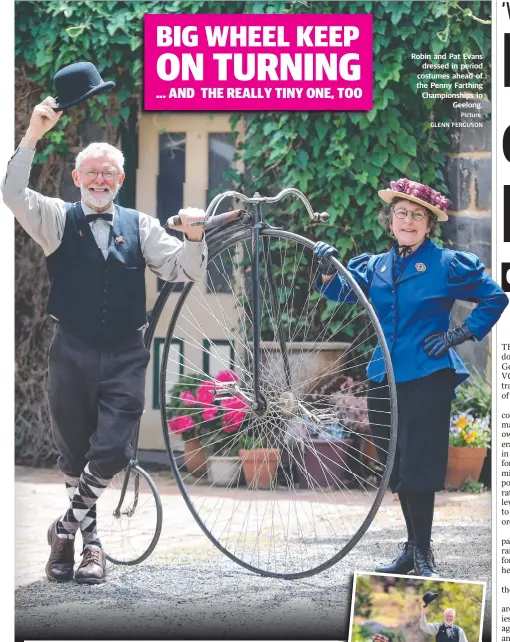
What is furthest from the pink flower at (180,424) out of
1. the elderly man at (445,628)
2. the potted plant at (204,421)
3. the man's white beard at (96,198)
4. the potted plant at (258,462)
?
the elderly man at (445,628)

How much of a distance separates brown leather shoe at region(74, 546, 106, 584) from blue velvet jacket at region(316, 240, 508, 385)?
1.30m

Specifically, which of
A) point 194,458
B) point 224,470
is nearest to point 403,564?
point 224,470

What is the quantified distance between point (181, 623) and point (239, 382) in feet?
3.19

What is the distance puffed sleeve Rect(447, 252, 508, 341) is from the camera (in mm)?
4426

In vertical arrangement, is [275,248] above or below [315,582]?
above

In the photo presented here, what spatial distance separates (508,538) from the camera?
15.3 feet

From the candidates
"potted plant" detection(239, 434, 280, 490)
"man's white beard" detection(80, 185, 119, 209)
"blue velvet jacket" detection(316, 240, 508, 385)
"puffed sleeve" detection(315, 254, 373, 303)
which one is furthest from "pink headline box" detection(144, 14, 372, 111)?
"potted plant" detection(239, 434, 280, 490)

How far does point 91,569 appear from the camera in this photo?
4629 millimetres

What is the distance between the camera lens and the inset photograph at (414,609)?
450cm

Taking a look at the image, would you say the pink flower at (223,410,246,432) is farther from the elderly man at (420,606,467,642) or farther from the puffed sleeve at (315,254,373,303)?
the elderly man at (420,606,467,642)

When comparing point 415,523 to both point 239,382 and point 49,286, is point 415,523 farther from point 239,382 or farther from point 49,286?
point 49,286

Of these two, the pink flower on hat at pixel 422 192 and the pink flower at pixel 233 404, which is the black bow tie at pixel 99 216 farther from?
the pink flower on hat at pixel 422 192

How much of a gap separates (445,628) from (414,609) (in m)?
0.14

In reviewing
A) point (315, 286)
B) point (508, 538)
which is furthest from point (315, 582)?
point (315, 286)
